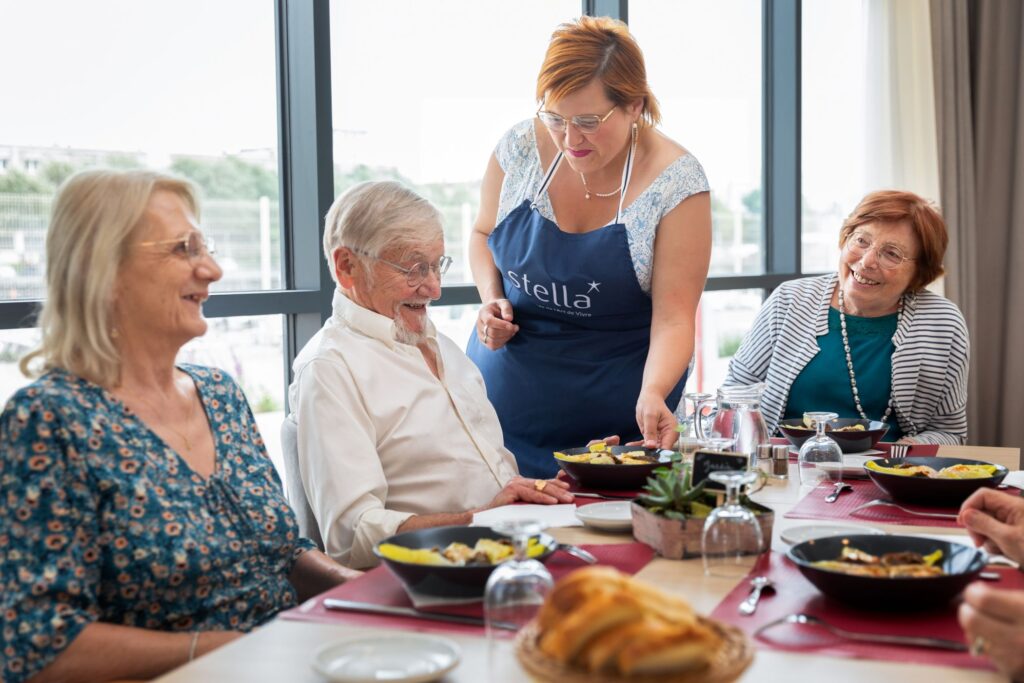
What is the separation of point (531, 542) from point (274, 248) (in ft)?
6.58

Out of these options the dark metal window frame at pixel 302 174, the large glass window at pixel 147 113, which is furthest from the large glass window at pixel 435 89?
the large glass window at pixel 147 113

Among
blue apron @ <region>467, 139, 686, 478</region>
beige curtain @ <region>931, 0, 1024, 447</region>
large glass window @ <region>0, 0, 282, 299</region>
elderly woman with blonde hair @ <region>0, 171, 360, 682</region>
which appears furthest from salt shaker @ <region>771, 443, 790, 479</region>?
beige curtain @ <region>931, 0, 1024, 447</region>

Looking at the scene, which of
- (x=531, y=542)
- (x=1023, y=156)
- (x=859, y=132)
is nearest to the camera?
(x=531, y=542)

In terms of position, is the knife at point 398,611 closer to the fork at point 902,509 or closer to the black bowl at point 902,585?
the black bowl at point 902,585

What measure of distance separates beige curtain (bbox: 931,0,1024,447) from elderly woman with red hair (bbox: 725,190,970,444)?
239 cm

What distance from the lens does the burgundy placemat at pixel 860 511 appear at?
201 centimetres

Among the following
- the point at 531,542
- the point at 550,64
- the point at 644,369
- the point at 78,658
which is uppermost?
the point at 550,64

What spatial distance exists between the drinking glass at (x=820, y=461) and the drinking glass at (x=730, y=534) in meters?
0.75

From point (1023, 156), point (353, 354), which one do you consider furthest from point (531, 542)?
point (1023, 156)

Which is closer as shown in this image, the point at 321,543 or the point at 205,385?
the point at 205,385

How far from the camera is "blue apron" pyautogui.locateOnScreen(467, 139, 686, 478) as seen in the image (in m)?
2.98

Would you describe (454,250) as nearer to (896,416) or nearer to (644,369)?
(644,369)

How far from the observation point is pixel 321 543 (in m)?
2.19

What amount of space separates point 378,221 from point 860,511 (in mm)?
1128
